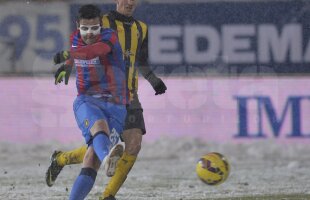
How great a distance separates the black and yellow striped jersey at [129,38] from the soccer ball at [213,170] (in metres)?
0.99

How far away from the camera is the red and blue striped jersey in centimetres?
614

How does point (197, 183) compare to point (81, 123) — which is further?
point (197, 183)

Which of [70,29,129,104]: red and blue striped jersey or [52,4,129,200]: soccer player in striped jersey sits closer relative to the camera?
[52,4,129,200]: soccer player in striped jersey

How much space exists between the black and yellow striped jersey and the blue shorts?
0.46m

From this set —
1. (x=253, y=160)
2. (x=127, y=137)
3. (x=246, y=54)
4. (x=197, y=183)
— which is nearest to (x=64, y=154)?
(x=127, y=137)

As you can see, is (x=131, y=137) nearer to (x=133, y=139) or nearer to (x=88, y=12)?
(x=133, y=139)

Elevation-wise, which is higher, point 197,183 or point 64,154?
point 64,154

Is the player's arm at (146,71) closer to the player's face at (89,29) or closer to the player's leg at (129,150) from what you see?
the player's leg at (129,150)

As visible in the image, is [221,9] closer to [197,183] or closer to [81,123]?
[197,183]

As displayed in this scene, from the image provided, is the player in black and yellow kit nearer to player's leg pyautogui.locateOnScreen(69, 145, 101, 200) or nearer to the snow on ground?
player's leg pyautogui.locateOnScreen(69, 145, 101, 200)

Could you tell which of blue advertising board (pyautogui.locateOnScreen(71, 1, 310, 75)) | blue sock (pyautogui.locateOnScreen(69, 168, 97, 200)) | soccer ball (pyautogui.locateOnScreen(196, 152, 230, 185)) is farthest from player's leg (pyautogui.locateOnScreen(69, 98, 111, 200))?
blue advertising board (pyautogui.locateOnScreen(71, 1, 310, 75))

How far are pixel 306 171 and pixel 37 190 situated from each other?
3545mm

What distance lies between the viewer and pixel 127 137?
22.4 feet

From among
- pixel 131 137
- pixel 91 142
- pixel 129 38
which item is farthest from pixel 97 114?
pixel 129 38
